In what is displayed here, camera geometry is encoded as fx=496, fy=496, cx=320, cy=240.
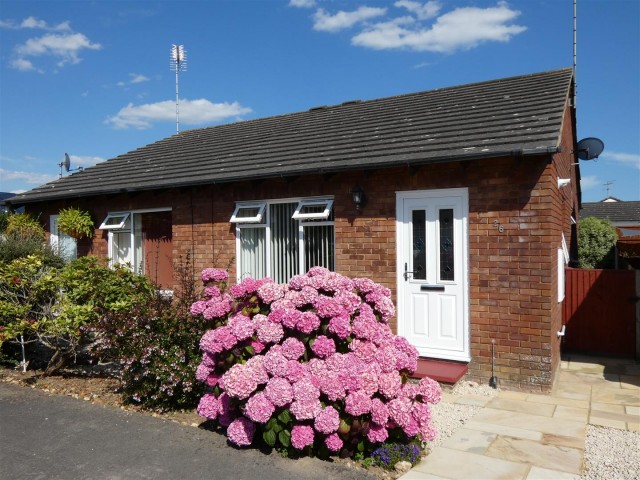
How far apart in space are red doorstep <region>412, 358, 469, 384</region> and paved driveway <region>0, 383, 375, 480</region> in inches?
97.3

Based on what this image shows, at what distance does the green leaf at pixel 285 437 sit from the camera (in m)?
3.96

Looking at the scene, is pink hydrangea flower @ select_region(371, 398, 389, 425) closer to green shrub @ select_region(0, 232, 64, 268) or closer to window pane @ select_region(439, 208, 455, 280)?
window pane @ select_region(439, 208, 455, 280)

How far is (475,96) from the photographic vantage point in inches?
343

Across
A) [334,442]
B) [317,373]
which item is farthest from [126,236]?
[334,442]

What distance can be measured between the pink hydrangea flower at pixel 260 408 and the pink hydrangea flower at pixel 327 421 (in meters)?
0.38

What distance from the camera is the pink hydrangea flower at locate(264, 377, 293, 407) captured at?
12.7 ft

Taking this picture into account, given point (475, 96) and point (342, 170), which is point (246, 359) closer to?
point (342, 170)

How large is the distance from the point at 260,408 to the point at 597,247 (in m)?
10.4

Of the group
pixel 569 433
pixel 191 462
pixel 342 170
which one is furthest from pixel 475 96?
pixel 191 462

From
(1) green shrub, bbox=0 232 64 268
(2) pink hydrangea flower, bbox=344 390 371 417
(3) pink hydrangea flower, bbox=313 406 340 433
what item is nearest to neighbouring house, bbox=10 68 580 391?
(1) green shrub, bbox=0 232 64 268

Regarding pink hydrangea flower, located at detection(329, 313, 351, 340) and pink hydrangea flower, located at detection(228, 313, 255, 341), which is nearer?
pink hydrangea flower, located at detection(329, 313, 351, 340)

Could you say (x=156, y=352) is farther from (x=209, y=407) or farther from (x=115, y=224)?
(x=115, y=224)

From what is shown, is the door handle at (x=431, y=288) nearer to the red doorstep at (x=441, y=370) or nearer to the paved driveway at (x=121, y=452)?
the red doorstep at (x=441, y=370)

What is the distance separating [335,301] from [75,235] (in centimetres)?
840
